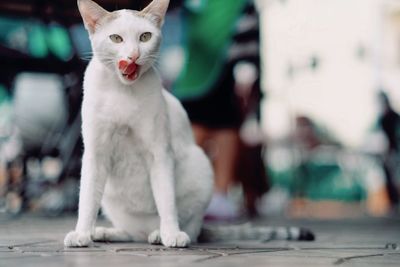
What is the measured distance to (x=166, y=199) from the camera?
2.82 metres

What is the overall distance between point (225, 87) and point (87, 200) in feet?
15.1

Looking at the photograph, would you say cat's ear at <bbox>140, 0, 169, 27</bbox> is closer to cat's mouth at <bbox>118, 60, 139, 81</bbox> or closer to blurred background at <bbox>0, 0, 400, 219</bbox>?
cat's mouth at <bbox>118, 60, 139, 81</bbox>

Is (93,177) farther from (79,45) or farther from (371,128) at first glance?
(371,128)

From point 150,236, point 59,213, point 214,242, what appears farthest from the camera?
point 59,213

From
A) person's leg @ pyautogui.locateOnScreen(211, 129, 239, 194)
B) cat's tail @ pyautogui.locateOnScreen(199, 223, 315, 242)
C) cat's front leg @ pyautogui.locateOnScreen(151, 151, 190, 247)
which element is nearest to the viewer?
cat's front leg @ pyautogui.locateOnScreen(151, 151, 190, 247)

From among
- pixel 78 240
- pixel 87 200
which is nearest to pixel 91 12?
pixel 87 200

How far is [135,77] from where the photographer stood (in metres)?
2.75

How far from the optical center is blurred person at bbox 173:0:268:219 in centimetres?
703

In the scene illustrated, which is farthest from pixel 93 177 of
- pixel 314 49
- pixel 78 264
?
pixel 314 49

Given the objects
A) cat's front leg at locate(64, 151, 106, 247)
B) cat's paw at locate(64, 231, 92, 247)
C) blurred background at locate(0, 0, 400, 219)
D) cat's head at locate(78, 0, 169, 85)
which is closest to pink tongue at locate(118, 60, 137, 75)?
cat's head at locate(78, 0, 169, 85)

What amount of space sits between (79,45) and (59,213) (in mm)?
1609

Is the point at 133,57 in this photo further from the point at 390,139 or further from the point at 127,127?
the point at 390,139

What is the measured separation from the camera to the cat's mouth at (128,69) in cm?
269

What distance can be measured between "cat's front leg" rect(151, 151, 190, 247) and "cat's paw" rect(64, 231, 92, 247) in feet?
0.95
